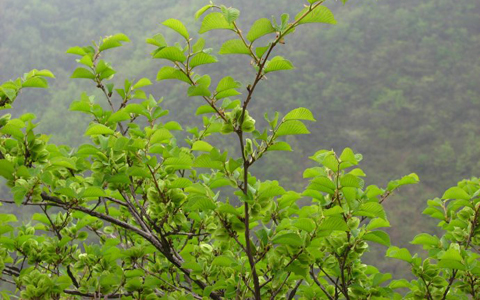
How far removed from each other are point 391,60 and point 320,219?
14.0m

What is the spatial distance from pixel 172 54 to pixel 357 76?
13358 mm

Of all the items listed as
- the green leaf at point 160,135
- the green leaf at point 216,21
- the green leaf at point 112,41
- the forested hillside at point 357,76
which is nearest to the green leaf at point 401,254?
the green leaf at point 160,135

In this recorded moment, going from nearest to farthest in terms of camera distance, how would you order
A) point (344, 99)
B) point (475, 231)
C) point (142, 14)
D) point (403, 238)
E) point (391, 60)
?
point (475, 231) → point (403, 238) → point (344, 99) → point (391, 60) → point (142, 14)

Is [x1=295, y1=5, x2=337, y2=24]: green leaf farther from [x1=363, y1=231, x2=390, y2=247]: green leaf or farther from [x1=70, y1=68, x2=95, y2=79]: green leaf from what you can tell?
[x1=70, y1=68, x2=95, y2=79]: green leaf

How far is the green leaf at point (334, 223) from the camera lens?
954 mm

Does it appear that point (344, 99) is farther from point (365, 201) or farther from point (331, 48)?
point (365, 201)

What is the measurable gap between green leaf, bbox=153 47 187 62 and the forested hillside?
9.25 m

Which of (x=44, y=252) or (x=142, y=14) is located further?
(x=142, y=14)

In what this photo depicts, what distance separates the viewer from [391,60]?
14.1 m

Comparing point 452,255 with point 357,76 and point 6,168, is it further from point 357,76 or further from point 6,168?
point 357,76

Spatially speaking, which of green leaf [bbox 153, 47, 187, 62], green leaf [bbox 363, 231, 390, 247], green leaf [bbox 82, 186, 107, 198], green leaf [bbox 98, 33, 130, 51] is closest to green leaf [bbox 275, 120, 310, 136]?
green leaf [bbox 153, 47, 187, 62]

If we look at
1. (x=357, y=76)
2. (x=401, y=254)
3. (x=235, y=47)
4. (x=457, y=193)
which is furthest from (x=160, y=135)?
(x=357, y=76)

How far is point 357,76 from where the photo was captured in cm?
1366

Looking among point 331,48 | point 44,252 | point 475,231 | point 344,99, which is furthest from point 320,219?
point 331,48
